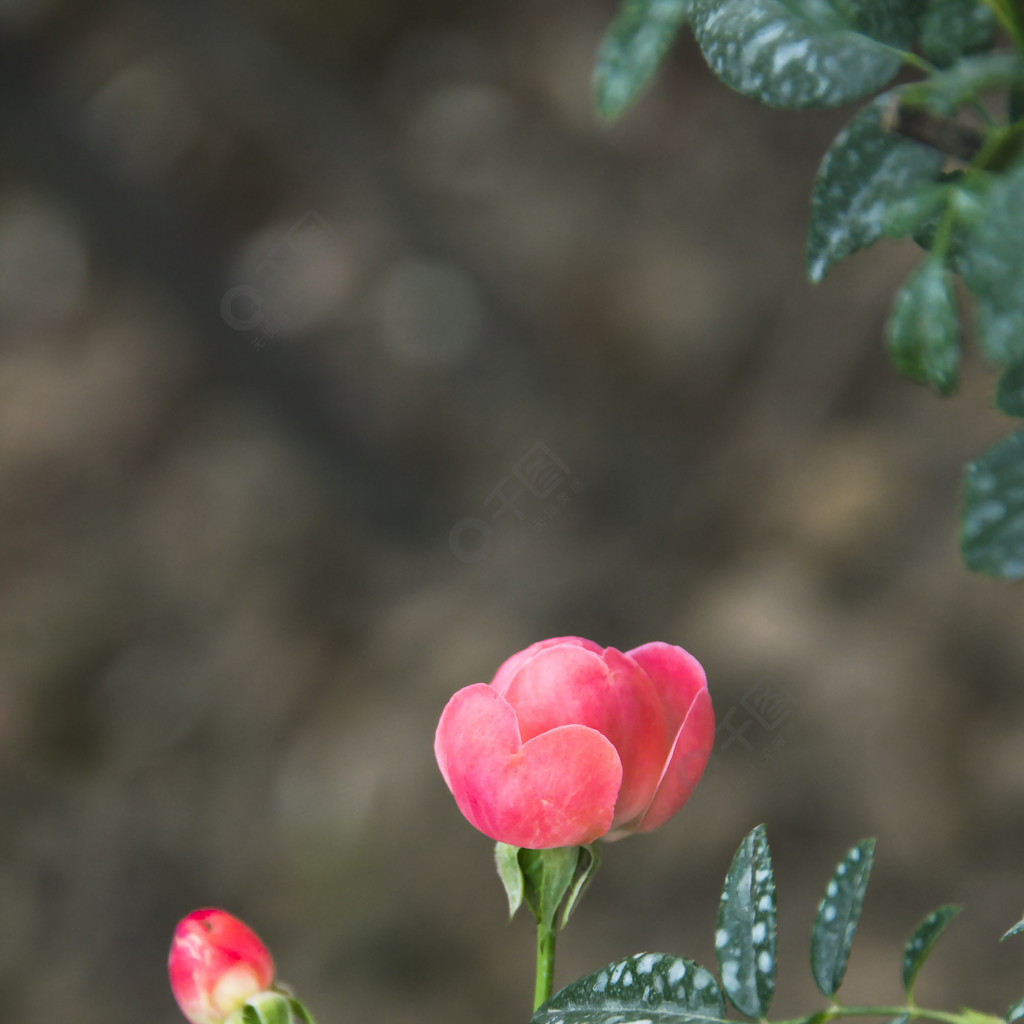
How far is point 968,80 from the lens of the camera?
0.19 m

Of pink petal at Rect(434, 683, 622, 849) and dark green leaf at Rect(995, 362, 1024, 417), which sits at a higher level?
dark green leaf at Rect(995, 362, 1024, 417)

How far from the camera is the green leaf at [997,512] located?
0.19 metres

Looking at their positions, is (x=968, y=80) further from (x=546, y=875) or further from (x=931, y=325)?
(x=546, y=875)

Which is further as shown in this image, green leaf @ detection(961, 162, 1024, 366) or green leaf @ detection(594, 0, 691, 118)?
green leaf @ detection(594, 0, 691, 118)

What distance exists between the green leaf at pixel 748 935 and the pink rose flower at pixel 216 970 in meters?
0.16

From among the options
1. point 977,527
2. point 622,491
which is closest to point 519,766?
point 977,527

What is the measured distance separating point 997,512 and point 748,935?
0.52 feet

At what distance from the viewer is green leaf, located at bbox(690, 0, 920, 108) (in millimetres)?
238

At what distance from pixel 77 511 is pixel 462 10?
959 millimetres

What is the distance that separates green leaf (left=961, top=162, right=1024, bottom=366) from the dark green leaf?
0.02 metres
